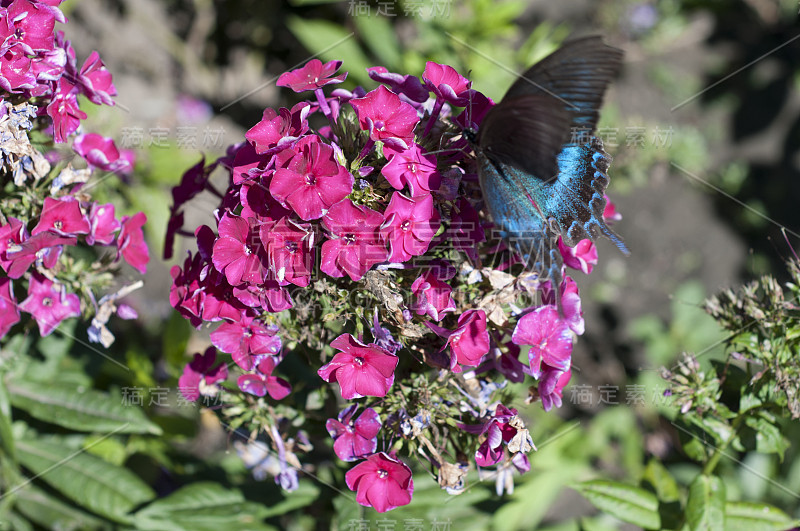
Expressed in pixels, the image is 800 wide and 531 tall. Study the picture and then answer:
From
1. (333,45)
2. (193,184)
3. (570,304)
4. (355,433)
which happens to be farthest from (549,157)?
(333,45)

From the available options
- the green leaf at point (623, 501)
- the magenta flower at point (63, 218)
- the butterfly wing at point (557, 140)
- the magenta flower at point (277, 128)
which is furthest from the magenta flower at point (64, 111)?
the green leaf at point (623, 501)

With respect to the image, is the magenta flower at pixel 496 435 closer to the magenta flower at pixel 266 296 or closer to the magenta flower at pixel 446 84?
the magenta flower at pixel 266 296

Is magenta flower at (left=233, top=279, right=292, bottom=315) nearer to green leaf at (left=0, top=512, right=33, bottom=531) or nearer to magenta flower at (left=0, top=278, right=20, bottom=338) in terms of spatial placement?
magenta flower at (left=0, top=278, right=20, bottom=338)

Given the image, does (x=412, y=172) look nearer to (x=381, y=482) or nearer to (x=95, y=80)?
(x=381, y=482)

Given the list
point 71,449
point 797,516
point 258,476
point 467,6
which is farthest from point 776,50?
point 71,449

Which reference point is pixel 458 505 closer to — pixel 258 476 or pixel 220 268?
pixel 258 476

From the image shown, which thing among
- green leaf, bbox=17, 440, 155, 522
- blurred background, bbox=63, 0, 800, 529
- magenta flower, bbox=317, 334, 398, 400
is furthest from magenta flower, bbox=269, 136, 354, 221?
blurred background, bbox=63, 0, 800, 529
